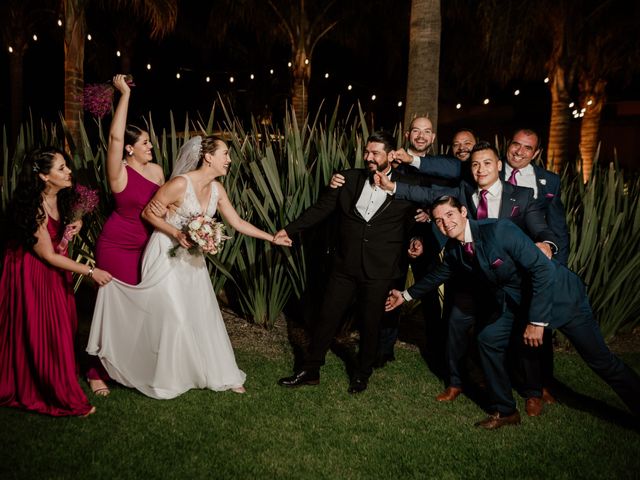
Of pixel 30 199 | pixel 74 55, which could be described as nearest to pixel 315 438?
pixel 30 199

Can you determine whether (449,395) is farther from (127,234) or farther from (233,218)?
(127,234)

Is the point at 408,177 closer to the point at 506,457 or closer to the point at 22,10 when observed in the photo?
the point at 506,457

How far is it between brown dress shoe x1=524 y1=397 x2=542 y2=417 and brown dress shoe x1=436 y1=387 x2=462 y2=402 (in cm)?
52

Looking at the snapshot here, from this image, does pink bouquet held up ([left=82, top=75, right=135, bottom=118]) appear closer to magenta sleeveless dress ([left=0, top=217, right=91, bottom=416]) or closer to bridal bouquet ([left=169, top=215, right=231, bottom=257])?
magenta sleeveless dress ([left=0, top=217, right=91, bottom=416])

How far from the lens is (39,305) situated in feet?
13.5

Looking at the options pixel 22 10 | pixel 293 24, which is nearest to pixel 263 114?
pixel 293 24

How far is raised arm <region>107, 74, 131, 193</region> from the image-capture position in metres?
4.37

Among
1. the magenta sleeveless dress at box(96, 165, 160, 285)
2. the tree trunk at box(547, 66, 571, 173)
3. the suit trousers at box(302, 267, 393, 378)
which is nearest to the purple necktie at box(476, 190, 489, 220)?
the suit trousers at box(302, 267, 393, 378)

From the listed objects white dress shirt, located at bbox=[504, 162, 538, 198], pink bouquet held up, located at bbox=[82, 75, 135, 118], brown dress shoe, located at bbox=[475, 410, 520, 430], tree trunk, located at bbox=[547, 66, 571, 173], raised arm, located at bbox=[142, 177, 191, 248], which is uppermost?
tree trunk, located at bbox=[547, 66, 571, 173]

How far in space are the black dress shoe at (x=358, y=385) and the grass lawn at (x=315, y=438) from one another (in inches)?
2.1

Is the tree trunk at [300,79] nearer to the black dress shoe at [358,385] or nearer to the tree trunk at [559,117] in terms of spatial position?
the tree trunk at [559,117]

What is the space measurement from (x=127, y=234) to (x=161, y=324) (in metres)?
0.81

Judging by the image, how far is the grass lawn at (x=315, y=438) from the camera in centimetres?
364

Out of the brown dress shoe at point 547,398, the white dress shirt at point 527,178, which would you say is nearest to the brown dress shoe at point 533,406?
the brown dress shoe at point 547,398
